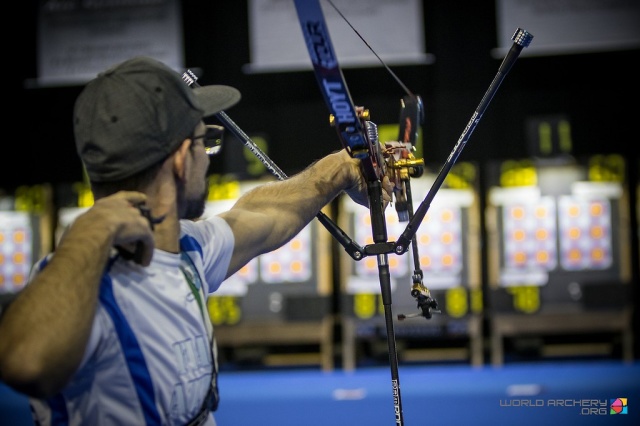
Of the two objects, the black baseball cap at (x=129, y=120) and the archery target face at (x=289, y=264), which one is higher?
the black baseball cap at (x=129, y=120)

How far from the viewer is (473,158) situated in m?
6.82

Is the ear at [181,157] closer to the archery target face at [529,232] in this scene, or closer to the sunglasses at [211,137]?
the sunglasses at [211,137]

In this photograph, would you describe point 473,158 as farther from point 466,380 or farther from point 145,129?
point 145,129

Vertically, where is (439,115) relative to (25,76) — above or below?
below

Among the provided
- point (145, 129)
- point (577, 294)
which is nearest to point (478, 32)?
point (577, 294)

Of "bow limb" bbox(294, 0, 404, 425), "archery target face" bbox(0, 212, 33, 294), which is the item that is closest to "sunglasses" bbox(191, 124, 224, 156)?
"bow limb" bbox(294, 0, 404, 425)

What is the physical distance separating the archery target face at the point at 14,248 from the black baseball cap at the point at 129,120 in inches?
245

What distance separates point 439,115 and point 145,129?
5.66 m

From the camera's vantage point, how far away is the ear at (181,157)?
4.78 feet

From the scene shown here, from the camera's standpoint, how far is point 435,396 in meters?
5.20

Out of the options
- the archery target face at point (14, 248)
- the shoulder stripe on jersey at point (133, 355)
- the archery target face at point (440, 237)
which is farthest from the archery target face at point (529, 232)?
the shoulder stripe on jersey at point (133, 355)

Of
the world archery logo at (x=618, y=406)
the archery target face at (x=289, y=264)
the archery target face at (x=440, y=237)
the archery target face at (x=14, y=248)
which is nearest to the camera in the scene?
the world archery logo at (x=618, y=406)

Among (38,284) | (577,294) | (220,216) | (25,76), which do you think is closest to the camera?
(38,284)

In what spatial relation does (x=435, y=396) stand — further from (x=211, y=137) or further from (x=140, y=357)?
(x=140, y=357)
